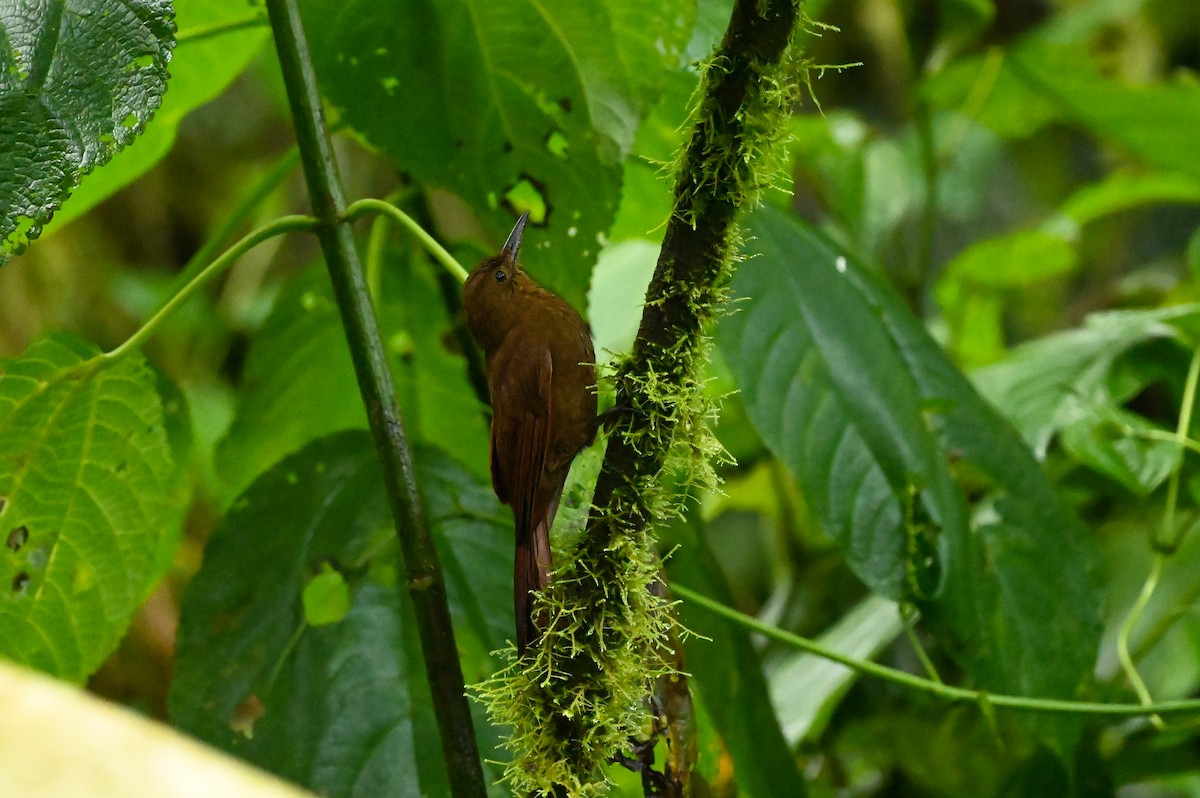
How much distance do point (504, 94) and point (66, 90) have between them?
1.37ft

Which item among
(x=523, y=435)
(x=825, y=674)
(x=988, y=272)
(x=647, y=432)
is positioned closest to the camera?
(x=647, y=432)

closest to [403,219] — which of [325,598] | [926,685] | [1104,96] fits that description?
[325,598]

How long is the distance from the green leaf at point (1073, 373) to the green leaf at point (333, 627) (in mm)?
852

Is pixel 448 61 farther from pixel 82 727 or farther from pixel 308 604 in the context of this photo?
pixel 82 727

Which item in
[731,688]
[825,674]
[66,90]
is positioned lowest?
[825,674]

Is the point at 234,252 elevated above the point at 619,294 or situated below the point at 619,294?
above

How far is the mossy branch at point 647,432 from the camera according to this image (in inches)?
29.1

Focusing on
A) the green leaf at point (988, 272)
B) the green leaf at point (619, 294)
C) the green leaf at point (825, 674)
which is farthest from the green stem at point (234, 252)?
the green leaf at point (988, 272)

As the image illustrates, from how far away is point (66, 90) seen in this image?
0.78 m

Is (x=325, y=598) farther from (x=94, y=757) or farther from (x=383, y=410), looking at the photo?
(x=94, y=757)

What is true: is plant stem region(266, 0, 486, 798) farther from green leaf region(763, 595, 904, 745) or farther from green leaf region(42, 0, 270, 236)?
green leaf region(763, 595, 904, 745)

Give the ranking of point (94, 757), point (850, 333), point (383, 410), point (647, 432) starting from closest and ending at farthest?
point (94, 757) < point (647, 432) < point (383, 410) < point (850, 333)

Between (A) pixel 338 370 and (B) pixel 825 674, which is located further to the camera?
(B) pixel 825 674

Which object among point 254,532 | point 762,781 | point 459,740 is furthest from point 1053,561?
point 254,532
